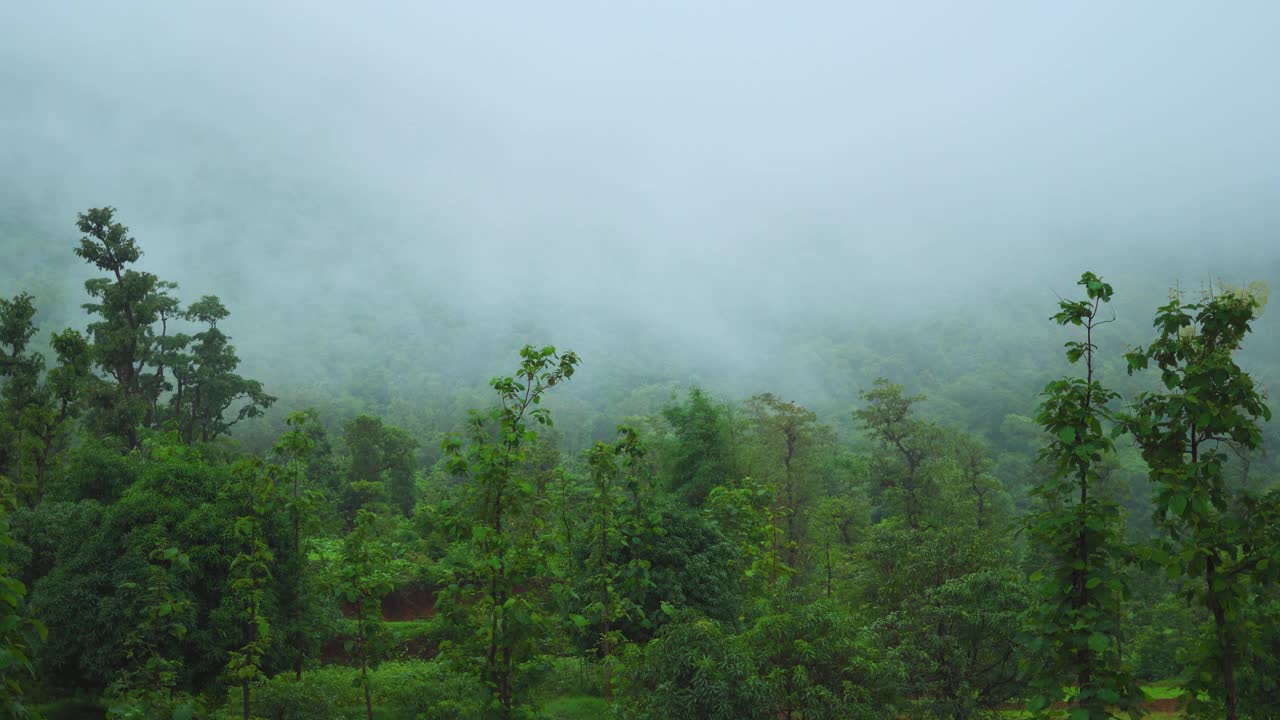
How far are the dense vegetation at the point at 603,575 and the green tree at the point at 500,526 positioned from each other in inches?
1.1

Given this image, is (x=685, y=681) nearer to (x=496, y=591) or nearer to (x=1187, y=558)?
(x=496, y=591)

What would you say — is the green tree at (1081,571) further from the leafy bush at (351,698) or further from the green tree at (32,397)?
the green tree at (32,397)

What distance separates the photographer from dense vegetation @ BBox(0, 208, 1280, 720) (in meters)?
5.19

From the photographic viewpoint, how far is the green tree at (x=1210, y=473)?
4965 millimetres

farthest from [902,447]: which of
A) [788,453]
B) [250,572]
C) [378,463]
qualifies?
[250,572]

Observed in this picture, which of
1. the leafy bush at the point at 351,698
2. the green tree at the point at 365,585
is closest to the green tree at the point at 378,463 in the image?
the leafy bush at the point at 351,698

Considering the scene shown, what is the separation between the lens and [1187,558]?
492 cm

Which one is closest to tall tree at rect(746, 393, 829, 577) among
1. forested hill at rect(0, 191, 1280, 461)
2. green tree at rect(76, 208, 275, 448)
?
green tree at rect(76, 208, 275, 448)

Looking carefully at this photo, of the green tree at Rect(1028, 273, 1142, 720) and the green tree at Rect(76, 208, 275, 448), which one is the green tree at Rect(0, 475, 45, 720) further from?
the green tree at Rect(76, 208, 275, 448)

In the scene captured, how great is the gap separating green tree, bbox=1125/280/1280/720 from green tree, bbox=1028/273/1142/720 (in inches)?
12.4

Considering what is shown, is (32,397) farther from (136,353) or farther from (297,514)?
(297,514)

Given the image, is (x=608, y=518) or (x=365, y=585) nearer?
(x=365, y=585)

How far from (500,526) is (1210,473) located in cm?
567

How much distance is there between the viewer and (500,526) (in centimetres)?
688
